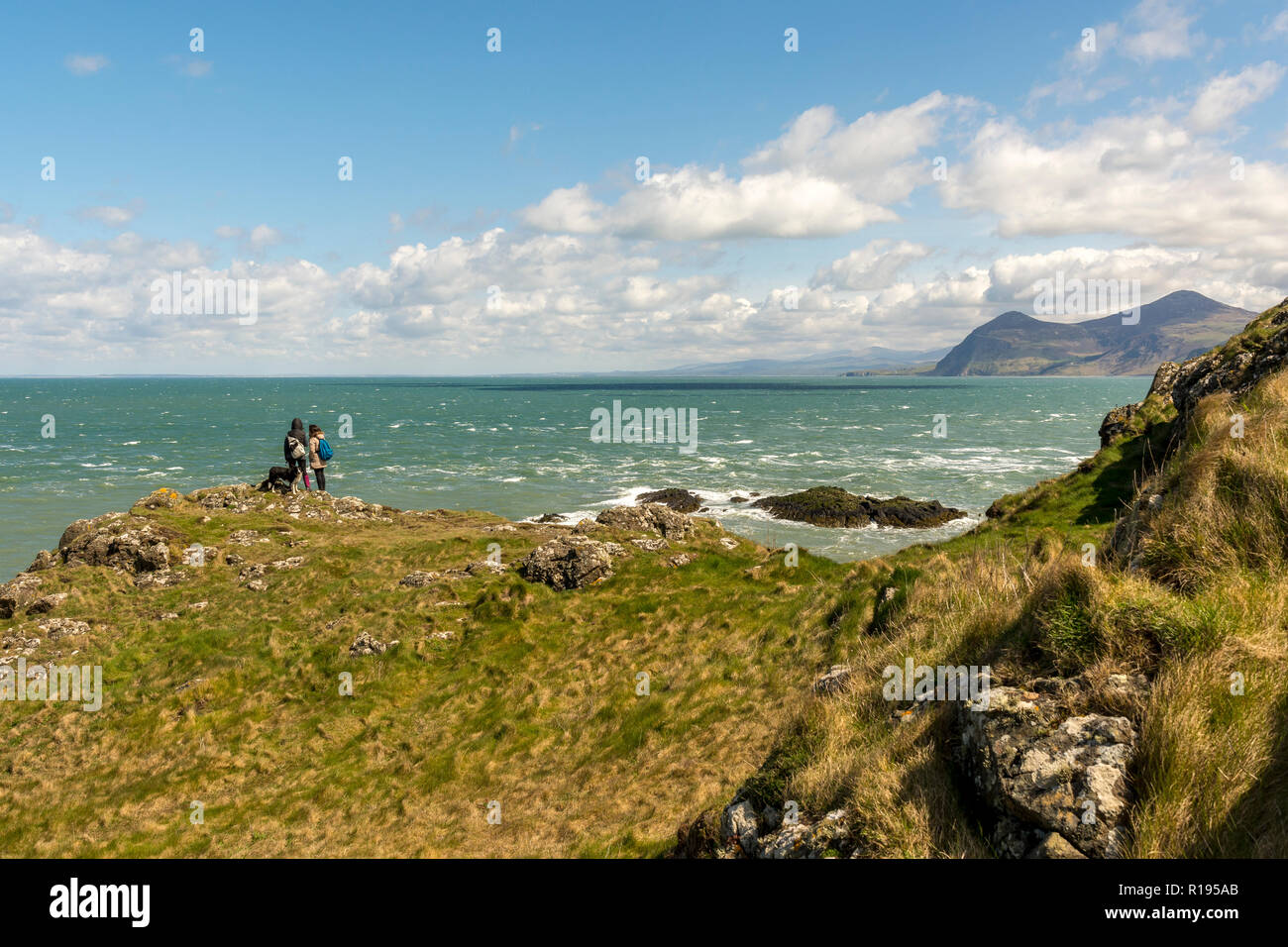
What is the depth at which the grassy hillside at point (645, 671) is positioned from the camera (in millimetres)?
6078

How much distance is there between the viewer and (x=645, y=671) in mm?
16891

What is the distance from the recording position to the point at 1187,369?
93.5 feet

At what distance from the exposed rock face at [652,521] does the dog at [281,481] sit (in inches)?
630

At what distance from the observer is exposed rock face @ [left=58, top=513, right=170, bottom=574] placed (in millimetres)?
24453

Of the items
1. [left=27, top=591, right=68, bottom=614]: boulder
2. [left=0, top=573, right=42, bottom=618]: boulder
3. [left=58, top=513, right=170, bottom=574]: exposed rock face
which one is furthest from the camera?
[left=58, top=513, right=170, bottom=574]: exposed rock face

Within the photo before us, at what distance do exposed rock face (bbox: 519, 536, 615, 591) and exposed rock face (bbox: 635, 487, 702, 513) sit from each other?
3222 cm

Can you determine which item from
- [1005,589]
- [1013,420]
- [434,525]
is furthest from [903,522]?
[1013,420]

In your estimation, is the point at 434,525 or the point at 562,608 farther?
the point at 434,525

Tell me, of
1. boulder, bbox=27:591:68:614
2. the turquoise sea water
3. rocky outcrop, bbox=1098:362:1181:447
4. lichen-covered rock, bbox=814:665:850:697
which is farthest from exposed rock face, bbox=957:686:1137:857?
the turquoise sea water

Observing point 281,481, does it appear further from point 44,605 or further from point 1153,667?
point 1153,667

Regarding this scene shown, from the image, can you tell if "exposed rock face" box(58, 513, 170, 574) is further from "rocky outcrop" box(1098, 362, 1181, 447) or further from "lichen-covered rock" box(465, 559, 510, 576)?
"rocky outcrop" box(1098, 362, 1181, 447)
